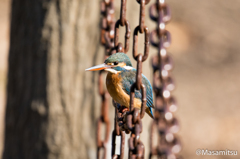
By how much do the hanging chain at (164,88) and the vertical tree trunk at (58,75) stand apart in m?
0.74

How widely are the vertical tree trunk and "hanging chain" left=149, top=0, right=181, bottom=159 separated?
0.74 metres

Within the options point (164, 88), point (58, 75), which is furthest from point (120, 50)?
point (58, 75)

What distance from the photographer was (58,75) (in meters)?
1.97

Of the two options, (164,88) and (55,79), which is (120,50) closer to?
(164,88)

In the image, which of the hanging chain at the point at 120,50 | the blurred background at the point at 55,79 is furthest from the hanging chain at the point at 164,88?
the blurred background at the point at 55,79

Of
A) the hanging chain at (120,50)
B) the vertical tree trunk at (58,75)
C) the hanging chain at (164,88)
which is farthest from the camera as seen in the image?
the vertical tree trunk at (58,75)

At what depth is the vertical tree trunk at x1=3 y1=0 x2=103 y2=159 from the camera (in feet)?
6.39

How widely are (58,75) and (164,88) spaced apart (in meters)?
0.87

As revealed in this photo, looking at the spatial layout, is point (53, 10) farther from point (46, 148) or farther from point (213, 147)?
point (213, 147)

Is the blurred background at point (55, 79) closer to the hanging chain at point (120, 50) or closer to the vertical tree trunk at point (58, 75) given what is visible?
the vertical tree trunk at point (58, 75)

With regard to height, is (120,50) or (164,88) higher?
(120,50)

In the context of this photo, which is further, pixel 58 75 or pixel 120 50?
pixel 58 75

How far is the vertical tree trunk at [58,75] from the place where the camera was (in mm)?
1948

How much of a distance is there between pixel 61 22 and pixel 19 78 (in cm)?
50
